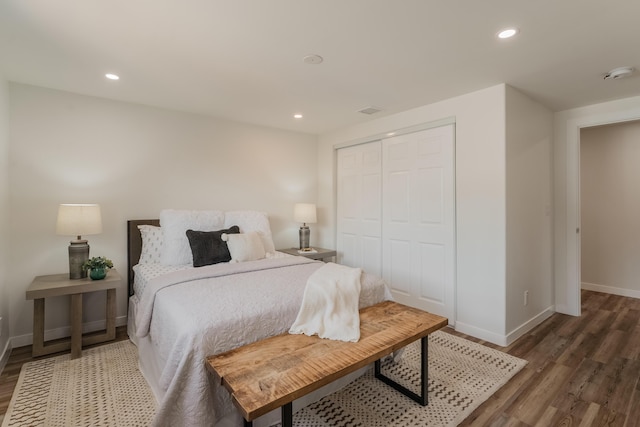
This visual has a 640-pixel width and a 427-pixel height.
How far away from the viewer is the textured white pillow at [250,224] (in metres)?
3.35

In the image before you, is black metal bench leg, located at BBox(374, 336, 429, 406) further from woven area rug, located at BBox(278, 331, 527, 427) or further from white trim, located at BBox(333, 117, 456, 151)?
white trim, located at BBox(333, 117, 456, 151)

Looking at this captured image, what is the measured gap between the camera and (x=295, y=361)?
4.82 ft

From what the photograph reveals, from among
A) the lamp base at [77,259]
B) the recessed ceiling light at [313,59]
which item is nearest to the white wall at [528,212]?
the recessed ceiling light at [313,59]

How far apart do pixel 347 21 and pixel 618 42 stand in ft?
5.96

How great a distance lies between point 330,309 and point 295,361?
18.5 inches

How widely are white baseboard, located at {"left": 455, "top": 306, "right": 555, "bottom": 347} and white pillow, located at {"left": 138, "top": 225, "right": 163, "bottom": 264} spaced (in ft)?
10.3

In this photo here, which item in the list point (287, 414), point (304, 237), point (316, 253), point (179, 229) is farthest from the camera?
point (304, 237)

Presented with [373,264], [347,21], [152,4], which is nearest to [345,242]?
[373,264]

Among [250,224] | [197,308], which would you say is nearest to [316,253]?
[250,224]

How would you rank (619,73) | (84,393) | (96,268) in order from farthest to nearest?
1. (96,268)
2. (619,73)
3. (84,393)

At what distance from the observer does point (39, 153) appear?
271 cm

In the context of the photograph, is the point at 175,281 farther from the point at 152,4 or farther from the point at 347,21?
the point at 347,21

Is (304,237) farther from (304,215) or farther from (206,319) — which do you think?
(206,319)

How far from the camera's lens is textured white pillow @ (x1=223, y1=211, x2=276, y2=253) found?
335 centimetres
